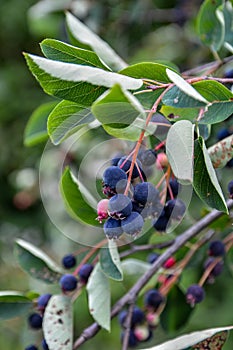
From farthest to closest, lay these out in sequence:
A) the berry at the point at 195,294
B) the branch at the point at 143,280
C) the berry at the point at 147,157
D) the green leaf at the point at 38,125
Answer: the green leaf at the point at 38,125 → the berry at the point at 195,294 → the branch at the point at 143,280 → the berry at the point at 147,157

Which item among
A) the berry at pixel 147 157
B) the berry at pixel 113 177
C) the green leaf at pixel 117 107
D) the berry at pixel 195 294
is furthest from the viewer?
the berry at pixel 195 294

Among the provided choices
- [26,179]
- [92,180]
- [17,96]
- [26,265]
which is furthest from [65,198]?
[17,96]

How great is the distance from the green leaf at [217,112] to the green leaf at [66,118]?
0.14 m

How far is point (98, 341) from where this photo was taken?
7.93 ft

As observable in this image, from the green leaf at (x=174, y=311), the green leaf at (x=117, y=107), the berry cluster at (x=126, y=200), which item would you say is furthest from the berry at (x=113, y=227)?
the green leaf at (x=174, y=311)

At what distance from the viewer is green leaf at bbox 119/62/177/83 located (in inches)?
27.8

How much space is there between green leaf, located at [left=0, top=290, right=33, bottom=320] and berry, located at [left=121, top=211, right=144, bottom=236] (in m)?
0.35

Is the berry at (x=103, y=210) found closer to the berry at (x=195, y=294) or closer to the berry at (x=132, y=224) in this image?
the berry at (x=132, y=224)

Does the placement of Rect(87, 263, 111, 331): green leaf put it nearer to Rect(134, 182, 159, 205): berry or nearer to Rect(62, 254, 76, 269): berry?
Rect(62, 254, 76, 269): berry

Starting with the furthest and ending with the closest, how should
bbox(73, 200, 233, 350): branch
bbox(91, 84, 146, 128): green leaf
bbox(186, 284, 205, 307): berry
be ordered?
bbox(186, 284, 205, 307): berry < bbox(73, 200, 233, 350): branch < bbox(91, 84, 146, 128): green leaf

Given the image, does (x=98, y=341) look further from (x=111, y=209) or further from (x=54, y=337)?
(x=111, y=209)

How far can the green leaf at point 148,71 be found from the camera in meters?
0.71

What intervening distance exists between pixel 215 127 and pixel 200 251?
23 cm

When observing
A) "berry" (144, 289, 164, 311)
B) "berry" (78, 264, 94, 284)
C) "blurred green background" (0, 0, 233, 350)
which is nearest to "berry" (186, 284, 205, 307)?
"berry" (144, 289, 164, 311)
